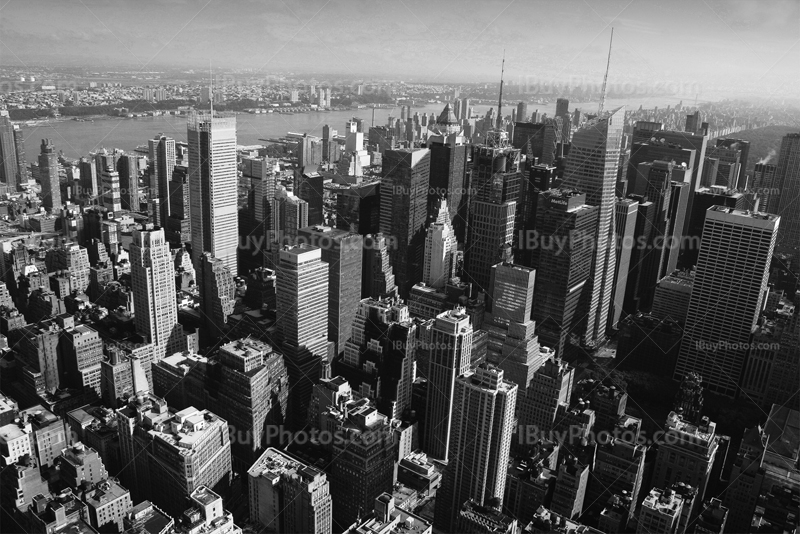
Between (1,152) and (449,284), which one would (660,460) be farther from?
(1,152)

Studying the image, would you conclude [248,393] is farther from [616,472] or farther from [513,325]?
[616,472]

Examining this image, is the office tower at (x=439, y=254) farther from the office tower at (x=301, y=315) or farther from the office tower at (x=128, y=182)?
the office tower at (x=128, y=182)

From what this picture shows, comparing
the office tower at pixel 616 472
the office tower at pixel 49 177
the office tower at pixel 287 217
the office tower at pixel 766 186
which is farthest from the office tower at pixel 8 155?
the office tower at pixel 766 186

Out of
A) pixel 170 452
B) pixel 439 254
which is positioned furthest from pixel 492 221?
Result: pixel 170 452

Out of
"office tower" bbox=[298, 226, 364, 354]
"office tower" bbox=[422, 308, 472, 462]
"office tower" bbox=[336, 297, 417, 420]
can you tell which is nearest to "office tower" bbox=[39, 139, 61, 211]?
"office tower" bbox=[298, 226, 364, 354]

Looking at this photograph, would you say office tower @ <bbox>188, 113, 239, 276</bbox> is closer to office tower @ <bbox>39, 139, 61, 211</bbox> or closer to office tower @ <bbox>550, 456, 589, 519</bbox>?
office tower @ <bbox>39, 139, 61, 211</bbox>

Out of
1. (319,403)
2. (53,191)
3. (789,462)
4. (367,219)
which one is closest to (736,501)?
(789,462)
